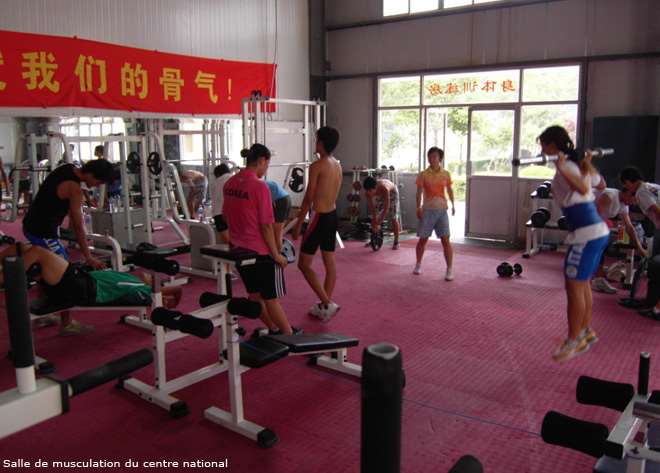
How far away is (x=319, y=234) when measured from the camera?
449cm

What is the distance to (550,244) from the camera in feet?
25.4

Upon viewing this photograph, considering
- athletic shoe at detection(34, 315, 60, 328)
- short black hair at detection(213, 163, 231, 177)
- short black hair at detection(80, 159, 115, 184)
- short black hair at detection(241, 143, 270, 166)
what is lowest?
athletic shoe at detection(34, 315, 60, 328)

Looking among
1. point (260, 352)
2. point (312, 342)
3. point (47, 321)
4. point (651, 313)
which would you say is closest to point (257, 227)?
point (312, 342)

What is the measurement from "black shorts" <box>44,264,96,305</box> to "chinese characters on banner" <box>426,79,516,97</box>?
6.45m

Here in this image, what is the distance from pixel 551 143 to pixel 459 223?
23.5 feet

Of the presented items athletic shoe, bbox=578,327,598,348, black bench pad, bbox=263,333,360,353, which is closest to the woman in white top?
athletic shoe, bbox=578,327,598,348

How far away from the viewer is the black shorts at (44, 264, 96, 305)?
12.3 feet

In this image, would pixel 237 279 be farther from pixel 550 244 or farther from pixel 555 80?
pixel 555 80

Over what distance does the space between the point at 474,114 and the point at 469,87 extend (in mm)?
420

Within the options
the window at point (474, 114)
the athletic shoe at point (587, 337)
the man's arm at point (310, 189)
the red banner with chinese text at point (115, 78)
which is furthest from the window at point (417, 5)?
the athletic shoe at point (587, 337)

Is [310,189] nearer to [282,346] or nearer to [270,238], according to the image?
[270,238]

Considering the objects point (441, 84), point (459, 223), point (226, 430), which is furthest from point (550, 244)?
point (226, 430)

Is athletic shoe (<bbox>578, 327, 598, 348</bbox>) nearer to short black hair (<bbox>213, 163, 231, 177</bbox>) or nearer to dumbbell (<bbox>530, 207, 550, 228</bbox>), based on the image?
short black hair (<bbox>213, 163, 231, 177</bbox>)

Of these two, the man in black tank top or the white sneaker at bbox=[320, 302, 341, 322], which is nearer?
the man in black tank top
